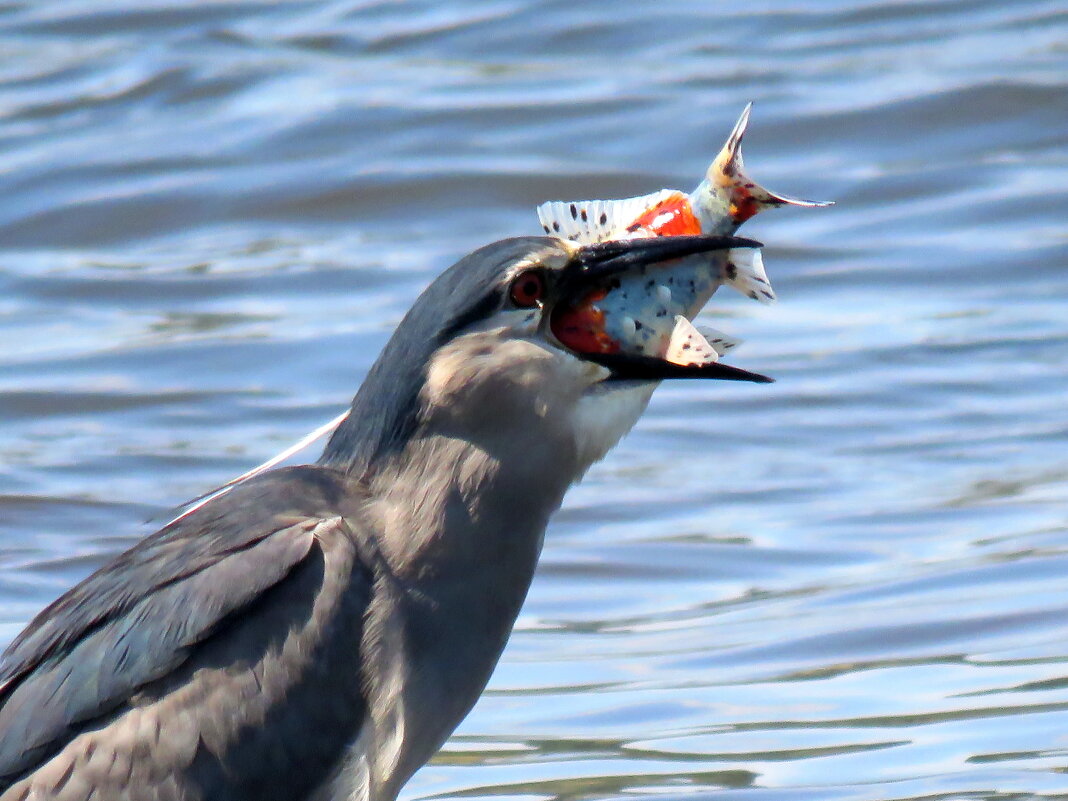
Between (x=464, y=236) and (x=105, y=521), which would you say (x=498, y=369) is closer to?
(x=105, y=521)

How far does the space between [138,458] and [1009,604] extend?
4626 millimetres

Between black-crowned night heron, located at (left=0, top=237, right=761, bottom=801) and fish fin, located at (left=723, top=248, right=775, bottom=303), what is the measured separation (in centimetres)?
14

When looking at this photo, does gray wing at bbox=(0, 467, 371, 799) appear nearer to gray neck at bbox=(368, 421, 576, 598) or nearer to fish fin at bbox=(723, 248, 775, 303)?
gray neck at bbox=(368, 421, 576, 598)

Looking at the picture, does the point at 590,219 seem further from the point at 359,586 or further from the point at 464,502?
the point at 359,586

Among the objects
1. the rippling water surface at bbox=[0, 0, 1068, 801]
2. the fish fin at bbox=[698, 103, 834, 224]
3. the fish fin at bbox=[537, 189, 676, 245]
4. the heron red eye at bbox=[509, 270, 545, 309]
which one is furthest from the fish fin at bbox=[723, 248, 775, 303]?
the rippling water surface at bbox=[0, 0, 1068, 801]

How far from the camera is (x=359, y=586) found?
501 centimetres

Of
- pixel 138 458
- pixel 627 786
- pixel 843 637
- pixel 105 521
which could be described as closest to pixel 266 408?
pixel 138 458

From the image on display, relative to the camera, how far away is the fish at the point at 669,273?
5.25 m

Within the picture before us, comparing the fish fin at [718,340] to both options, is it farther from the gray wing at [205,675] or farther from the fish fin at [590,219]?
the gray wing at [205,675]

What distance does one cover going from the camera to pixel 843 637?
744 cm

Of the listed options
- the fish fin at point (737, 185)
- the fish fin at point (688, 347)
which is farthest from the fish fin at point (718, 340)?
the fish fin at point (737, 185)

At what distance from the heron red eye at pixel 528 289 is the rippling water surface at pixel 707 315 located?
69.7 inches

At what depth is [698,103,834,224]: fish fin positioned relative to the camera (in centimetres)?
531

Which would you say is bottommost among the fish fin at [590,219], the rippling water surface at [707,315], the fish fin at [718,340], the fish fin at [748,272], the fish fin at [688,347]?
the rippling water surface at [707,315]
